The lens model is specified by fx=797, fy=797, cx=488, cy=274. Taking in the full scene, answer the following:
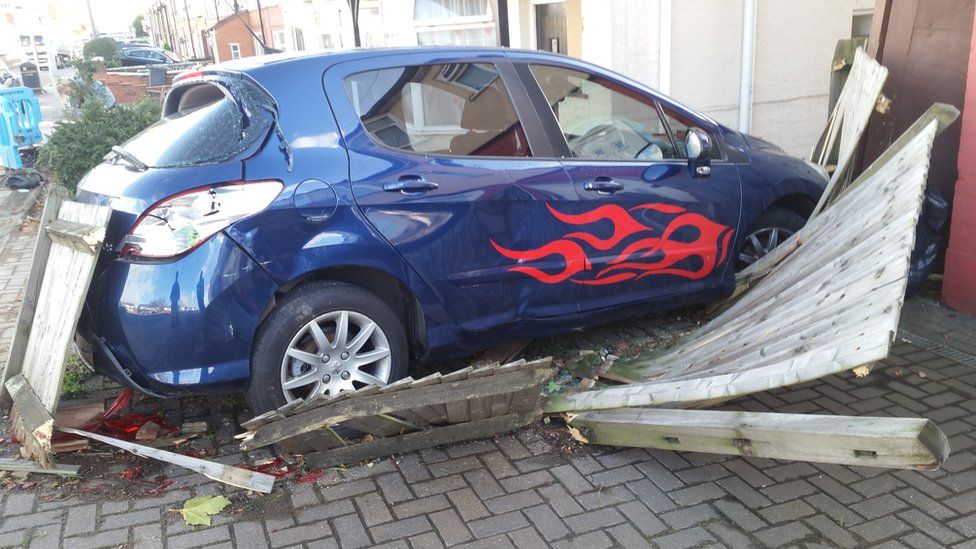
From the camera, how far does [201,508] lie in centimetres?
324

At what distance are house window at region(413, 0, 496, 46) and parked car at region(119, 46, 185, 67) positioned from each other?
25.3 metres

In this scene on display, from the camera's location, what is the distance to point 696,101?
8.09 m

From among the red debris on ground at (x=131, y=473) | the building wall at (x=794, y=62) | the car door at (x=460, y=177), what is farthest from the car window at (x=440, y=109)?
the building wall at (x=794, y=62)

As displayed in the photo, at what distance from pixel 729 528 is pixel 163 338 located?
242 cm

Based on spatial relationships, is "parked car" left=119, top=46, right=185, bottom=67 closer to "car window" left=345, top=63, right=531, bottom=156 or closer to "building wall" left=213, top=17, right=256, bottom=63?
"building wall" left=213, top=17, right=256, bottom=63

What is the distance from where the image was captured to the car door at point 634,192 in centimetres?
429

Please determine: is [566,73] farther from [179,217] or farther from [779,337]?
[179,217]

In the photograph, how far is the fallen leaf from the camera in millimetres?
3172

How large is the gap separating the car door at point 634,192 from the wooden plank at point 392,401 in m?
0.87

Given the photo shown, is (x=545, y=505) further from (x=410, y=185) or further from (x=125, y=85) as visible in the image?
(x=125, y=85)

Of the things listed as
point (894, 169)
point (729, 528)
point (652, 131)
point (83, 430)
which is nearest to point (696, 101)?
point (652, 131)

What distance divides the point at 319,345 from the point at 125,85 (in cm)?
2001

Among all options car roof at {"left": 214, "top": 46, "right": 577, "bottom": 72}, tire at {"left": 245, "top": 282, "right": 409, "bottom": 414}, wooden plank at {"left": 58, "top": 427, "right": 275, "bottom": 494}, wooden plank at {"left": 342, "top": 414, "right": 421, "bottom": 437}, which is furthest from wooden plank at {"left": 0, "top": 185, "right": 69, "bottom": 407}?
wooden plank at {"left": 342, "top": 414, "right": 421, "bottom": 437}

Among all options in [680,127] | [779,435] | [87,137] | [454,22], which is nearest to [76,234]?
[779,435]
